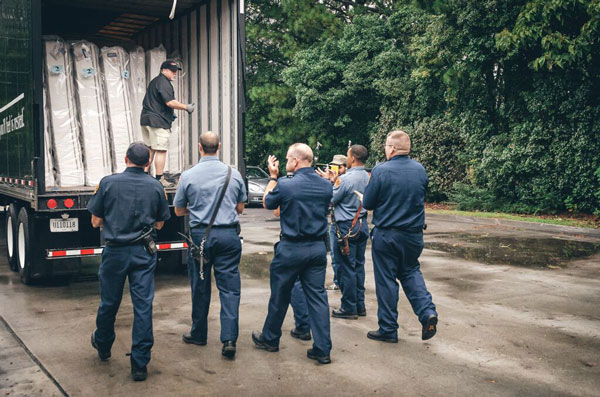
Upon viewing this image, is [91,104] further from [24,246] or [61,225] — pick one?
[24,246]

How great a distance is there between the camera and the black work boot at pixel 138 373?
15.9ft

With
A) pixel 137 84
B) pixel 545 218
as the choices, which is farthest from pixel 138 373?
pixel 545 218

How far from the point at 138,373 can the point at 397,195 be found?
2.64 metres

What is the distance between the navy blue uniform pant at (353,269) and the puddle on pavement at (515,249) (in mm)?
4290

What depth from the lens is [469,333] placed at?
6.21m

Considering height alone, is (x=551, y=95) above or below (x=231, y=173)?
above

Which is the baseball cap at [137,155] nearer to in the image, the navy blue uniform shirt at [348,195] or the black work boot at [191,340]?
the black work boot at [191,340]

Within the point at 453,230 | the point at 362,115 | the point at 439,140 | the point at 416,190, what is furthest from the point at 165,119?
the point at 362,115

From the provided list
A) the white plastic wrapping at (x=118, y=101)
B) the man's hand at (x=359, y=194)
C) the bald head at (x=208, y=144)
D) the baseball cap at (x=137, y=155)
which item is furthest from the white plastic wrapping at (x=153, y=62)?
the baseball cap at (x=137, y=155)

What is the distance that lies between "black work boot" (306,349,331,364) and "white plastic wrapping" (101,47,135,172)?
4.86 metres

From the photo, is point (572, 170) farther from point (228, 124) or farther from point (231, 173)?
point (231, 173)

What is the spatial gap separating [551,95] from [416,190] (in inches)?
498

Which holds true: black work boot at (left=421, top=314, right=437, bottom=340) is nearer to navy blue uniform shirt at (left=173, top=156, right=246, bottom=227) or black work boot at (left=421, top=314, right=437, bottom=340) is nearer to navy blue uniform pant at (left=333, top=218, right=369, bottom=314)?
navy blue uniform pant at (left=333, top=218, right=369, bottom=314)

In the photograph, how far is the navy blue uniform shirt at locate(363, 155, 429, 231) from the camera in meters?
5.82
